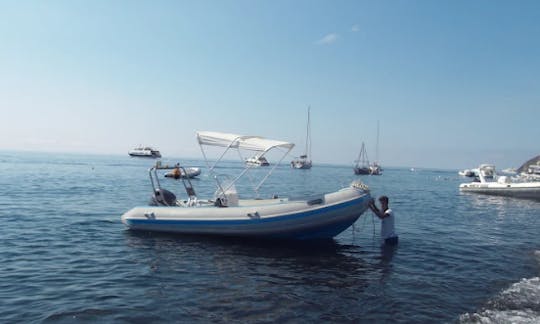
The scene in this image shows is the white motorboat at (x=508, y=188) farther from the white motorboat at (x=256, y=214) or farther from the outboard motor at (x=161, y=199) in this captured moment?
the outboard motor at (x=161, y=199)

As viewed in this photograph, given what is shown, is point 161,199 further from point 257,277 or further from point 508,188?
point 508,188

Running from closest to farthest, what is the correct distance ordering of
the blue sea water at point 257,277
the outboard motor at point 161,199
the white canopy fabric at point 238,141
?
the blue sea water at point 257,277, the white canopy fabric at point 238,141, the outboard motor at point 161,199

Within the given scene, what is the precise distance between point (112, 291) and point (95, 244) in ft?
15.8

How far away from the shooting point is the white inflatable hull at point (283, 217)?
11891 millimetres

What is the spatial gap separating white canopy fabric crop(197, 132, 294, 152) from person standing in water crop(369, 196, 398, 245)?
367 cm

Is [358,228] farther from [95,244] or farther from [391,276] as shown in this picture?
[95,244]

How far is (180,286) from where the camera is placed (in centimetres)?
858

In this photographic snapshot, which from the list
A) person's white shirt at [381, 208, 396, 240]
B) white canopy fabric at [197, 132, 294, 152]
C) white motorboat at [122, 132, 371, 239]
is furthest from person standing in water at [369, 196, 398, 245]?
white canopy fabric at [197, 132, 294, 152]

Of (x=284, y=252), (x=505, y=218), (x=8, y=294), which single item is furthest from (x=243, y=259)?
(x=505, y=218)

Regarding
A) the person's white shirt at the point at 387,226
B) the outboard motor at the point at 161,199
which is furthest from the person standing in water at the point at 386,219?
the outboard motor at the point at 161,199

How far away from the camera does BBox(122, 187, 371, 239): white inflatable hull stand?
11.9m

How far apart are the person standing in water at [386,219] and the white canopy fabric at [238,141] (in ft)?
12.0

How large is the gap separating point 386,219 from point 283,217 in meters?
3.53

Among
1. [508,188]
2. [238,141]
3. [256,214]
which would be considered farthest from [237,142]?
[508,188]
